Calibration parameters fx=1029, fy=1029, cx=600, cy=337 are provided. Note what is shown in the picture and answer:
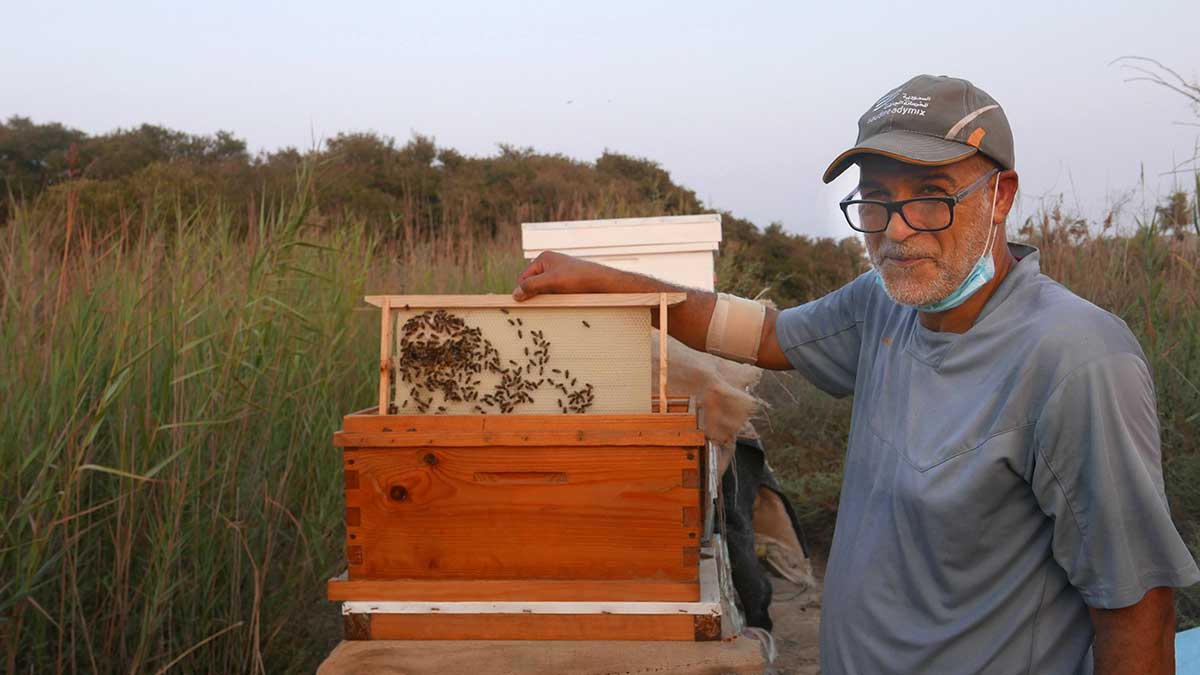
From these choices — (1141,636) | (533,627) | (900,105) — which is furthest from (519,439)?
(1141,636)

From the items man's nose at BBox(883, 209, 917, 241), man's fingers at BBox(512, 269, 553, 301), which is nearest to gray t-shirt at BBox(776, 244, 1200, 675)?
man's nose at BBox(883, 209, 917, 241)

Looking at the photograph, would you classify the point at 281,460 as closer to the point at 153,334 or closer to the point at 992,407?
the point at 153,334

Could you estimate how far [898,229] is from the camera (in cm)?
216

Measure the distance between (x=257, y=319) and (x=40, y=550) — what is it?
1.12 metres

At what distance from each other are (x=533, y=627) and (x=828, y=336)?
1.06 meters

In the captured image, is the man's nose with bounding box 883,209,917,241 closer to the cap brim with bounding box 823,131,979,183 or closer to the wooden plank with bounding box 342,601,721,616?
the cap brim with bounding box 823,131,979,183

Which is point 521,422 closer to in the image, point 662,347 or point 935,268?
point 662,347

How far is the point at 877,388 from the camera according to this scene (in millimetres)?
2320

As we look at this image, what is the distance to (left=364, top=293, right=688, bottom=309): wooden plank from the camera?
2490 mm

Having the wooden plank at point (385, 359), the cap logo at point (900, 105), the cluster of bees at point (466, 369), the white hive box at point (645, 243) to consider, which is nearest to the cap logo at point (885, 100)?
the cap logo at point (900, 105)

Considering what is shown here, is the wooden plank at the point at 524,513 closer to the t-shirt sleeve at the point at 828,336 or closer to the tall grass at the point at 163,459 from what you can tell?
the t-shirt sleeve at the point at 828,336

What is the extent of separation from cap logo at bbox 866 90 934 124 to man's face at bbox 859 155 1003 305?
99 mm

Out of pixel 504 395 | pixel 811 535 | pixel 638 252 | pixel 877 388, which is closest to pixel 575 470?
pixel 504 395

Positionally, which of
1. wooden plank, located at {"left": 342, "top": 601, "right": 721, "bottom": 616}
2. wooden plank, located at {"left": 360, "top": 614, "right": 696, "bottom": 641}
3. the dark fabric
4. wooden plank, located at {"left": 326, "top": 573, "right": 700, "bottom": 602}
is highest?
wooden plank, located at {"left": 326, "top": 573, "right": 700, "bottom": 602}
